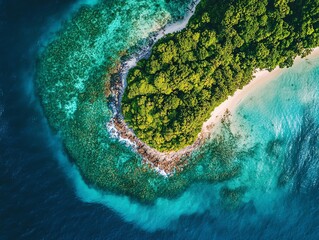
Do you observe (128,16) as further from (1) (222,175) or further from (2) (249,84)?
(1) (222,175)

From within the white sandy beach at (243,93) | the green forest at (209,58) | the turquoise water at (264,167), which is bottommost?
the turquoise water at (264,167)

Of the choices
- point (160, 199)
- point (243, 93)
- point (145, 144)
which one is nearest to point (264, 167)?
point (243, 93)

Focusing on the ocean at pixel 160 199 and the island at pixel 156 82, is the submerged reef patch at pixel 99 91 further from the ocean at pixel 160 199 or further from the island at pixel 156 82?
the ocean at pixel 160 199

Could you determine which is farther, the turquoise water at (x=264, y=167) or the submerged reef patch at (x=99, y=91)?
the turquoise water at (x=264, y=167)

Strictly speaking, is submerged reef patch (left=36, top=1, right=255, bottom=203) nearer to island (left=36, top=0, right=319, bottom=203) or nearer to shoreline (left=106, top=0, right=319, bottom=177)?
island (left=36, top=0, right=319, bottom=203)

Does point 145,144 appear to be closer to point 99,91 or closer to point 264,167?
point 99,91

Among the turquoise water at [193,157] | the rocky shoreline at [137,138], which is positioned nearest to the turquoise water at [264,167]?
the turquoise water at [193,157]

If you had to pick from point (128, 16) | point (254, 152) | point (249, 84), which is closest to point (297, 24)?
point (249, 84)

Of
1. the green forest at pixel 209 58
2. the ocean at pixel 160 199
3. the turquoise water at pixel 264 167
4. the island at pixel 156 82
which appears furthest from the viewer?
the turquoise water at pixel 264 167
